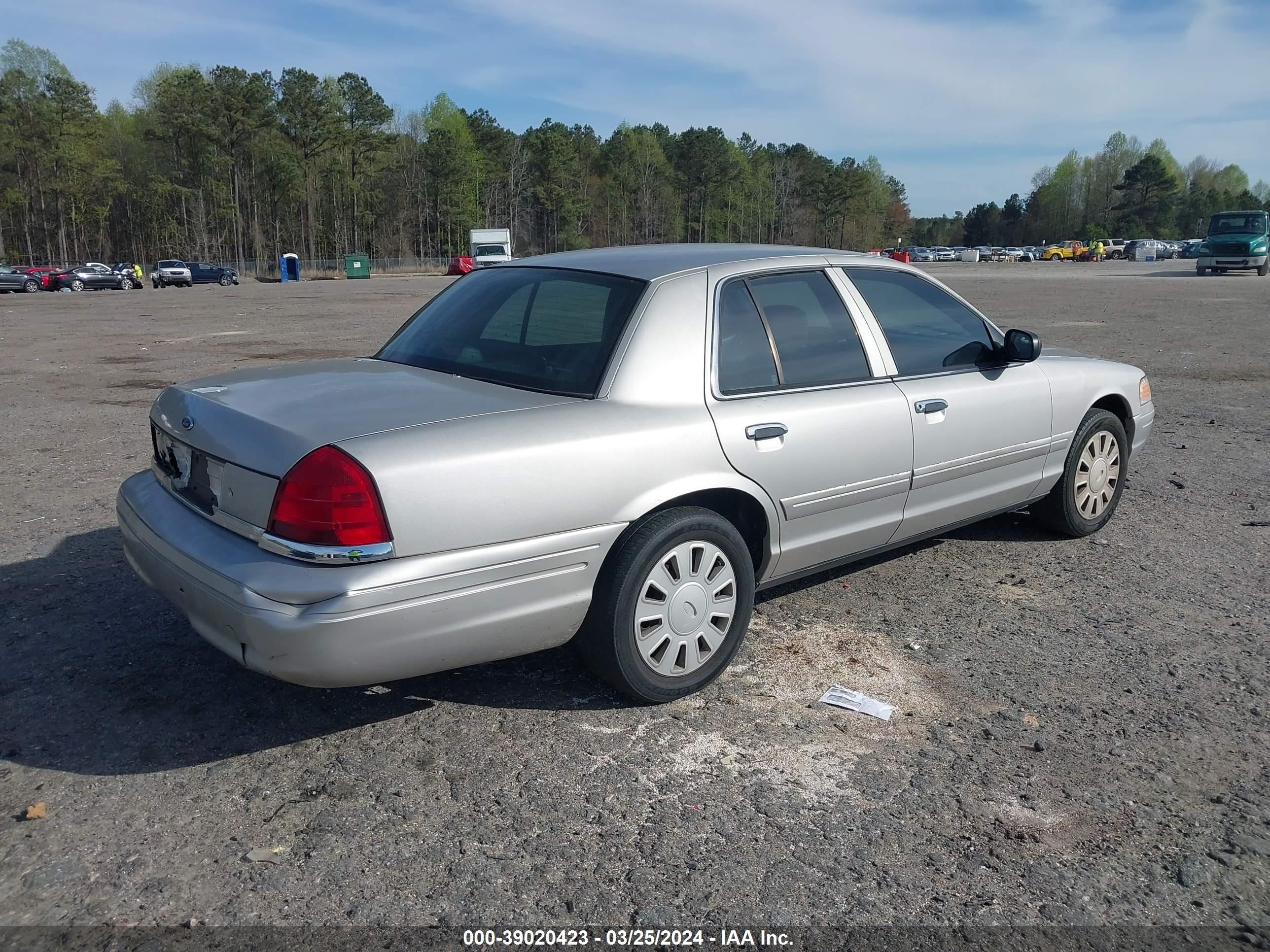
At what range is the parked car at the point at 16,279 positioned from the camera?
1673 inches

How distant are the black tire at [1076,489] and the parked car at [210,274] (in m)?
55.0

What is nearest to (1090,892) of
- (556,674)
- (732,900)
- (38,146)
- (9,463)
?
(732,900)

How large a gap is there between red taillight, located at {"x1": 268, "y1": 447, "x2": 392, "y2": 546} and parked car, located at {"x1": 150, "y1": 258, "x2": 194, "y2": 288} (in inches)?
2111

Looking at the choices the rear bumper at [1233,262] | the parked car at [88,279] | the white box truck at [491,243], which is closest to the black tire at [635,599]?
the rear bumper at [1233,262]

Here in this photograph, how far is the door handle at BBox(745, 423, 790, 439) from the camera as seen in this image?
374 cm

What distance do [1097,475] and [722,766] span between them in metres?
3.37

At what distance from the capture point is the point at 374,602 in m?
2.92

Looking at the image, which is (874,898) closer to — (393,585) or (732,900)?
(732,900)

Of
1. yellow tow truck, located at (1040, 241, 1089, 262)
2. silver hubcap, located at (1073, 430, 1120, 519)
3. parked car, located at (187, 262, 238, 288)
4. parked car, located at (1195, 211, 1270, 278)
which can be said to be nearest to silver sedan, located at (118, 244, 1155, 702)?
silver hubcap, located at (1073, 430, 1120, 519)

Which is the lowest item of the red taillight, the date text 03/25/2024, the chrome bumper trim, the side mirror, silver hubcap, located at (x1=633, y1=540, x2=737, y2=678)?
the date text 03/25/2024

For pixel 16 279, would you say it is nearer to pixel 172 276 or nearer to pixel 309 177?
pixel 172 276

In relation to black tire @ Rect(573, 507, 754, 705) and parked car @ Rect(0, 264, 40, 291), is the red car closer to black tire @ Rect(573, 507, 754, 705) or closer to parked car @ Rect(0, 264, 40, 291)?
parked car @ Rect(0, 264, 40, 291)

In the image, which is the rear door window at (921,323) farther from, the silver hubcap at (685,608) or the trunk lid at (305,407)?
the trunk lid at (305,407)

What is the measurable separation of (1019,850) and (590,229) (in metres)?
113
